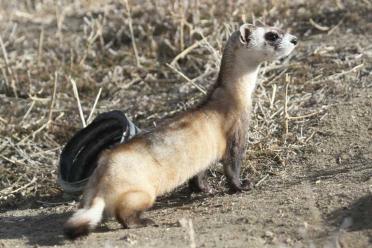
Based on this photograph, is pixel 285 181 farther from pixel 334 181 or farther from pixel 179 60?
pixel 179 60

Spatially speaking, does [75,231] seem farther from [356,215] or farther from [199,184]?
[356,215]

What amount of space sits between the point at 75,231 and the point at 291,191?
1.45m

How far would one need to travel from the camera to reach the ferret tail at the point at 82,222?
4.61m

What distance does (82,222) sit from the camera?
4.62m

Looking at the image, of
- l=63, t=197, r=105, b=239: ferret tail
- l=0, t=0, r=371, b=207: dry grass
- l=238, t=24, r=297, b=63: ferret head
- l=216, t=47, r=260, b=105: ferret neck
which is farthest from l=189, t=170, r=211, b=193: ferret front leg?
l=63, t=197, r=105, b=239: ferret tail

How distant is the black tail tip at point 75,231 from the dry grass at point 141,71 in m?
1.51

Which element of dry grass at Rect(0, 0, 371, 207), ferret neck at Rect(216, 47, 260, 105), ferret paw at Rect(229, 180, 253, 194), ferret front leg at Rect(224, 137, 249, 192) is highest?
ferret neck at Rect(216, 47, 260, 105)

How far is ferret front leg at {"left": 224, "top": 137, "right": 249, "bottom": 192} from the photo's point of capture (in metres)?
5.55

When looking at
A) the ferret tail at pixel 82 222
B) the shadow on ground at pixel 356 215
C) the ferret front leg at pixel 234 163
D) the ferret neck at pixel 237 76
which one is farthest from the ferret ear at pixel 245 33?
the ferret tail at pixel 82 222

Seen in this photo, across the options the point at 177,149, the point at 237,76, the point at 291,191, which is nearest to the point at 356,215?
the point at 291,191

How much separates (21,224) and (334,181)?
2.02m

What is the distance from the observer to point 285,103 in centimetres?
632

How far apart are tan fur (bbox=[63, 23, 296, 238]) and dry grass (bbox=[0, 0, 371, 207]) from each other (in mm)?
534

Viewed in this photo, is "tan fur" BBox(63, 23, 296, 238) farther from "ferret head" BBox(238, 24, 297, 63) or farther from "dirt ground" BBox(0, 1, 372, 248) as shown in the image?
Answer: "dirt ground" BBox(0, 1, 372, 248)
